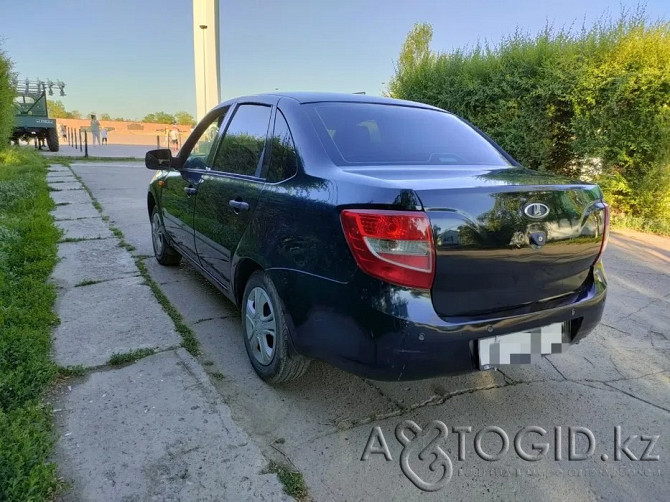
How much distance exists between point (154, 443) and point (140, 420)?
21 cm

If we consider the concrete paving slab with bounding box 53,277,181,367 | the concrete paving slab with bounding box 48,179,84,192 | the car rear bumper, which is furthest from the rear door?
the concrete paving slab with bounding box 48,179,84,192

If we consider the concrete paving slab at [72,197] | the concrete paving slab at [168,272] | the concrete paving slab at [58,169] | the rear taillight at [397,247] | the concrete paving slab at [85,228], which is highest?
the rear taillight at [397,247]

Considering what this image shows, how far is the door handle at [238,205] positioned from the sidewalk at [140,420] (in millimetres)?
964

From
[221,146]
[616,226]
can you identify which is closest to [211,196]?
[221,146]

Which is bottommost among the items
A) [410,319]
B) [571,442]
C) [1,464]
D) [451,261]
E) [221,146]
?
[571,442]

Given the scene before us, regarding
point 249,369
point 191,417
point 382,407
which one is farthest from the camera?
point 249,369

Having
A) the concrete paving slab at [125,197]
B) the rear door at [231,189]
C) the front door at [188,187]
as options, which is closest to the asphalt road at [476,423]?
the rear door at [231,189]

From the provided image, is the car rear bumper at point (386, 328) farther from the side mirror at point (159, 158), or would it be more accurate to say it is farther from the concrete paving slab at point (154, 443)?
the side mirror at point (159, 158)

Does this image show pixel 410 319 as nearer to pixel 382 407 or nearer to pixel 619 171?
pixel 382 407

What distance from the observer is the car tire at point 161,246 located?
14.9 feet

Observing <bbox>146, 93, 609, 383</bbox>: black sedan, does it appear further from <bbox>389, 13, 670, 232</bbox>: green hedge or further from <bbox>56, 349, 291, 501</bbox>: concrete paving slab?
<bbox>389, 13, 670, 232</bbox>: green hedge

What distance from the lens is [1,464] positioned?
1740mm

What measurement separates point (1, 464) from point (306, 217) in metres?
1.52

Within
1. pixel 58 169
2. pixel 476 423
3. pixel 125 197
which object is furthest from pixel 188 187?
pixel 58 169
